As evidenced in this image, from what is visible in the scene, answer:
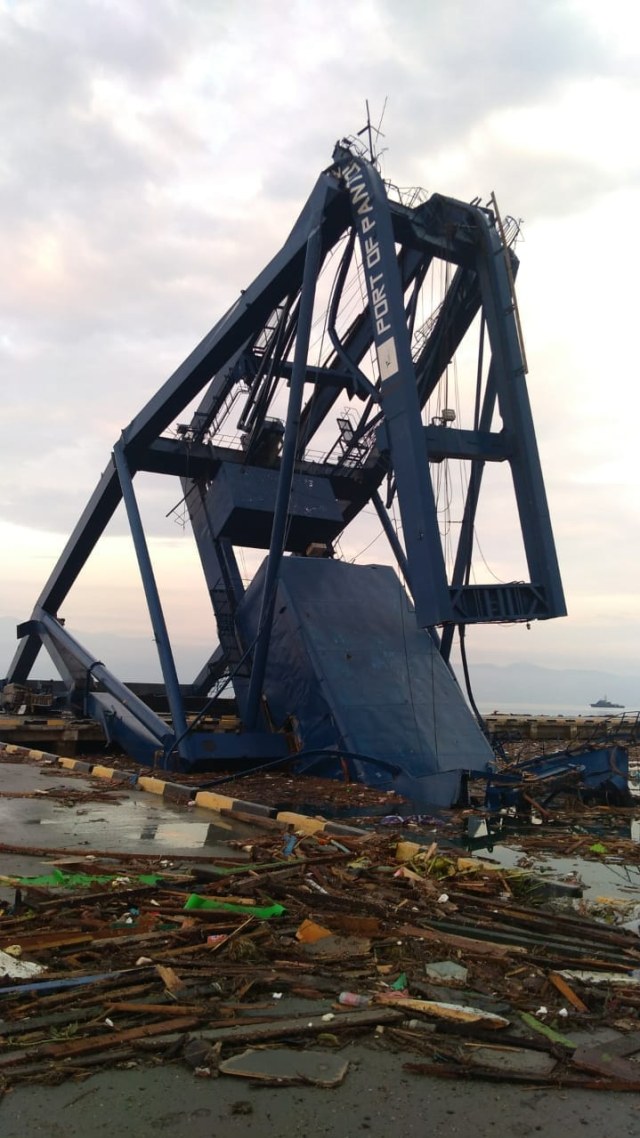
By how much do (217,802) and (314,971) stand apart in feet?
25.5

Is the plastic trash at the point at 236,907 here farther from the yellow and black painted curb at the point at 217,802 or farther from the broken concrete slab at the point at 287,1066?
the yellow and black painted curb at the point at 217,802

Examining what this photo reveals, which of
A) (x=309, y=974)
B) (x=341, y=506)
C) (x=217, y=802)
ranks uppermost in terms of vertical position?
(x=341, y=506)

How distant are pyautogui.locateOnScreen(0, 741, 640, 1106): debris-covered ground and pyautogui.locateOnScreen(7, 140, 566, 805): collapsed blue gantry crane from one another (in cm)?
600

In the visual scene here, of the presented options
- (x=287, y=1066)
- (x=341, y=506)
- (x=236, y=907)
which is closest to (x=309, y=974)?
(x=287, y=1066)

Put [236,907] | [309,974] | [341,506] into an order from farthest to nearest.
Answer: [341,506]
[236,907]
[309,974]

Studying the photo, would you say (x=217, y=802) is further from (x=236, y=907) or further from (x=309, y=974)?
(x=309, y=974)

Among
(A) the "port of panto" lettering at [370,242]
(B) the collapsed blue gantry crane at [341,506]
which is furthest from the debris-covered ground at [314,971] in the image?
(A) the "port of panto" lettering at [370,242]

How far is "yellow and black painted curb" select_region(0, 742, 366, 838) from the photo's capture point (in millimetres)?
9508

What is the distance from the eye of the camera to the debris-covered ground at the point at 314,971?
3.52 m

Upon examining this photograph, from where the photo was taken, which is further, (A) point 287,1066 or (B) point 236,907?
(B) point 236,907

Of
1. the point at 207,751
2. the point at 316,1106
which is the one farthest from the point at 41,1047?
the point at 207,751

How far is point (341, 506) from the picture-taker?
2255cm

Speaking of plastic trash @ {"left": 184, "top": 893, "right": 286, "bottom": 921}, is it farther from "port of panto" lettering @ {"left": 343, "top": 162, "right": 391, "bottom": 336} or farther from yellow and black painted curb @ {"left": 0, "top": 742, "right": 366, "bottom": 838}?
"port of panto" lettering @ {"left": 343, "top": 162, "right": 391, "bottom": 336}

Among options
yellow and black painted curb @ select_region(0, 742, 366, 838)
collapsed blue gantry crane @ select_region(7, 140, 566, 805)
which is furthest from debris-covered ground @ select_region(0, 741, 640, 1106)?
collapsed blue gantry crane @ select_region(7, 140, 566, 805)
